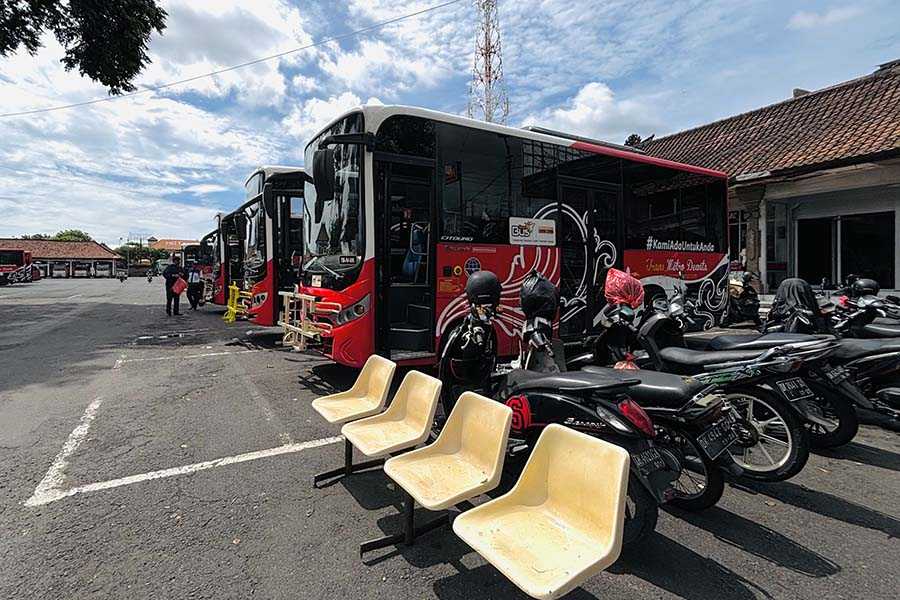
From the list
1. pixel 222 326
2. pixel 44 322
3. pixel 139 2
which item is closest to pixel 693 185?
pixel 222 326

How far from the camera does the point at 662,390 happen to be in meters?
2.86

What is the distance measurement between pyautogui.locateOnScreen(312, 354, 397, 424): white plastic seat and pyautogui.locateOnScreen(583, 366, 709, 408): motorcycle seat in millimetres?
1660

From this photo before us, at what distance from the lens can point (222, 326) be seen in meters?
12.9

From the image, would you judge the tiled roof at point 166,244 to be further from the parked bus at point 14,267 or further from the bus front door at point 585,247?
the bus front door at point 585,247

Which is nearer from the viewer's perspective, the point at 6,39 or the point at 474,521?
the point at 474,521

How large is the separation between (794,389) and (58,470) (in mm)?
5542

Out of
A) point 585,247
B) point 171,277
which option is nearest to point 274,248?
point 585,247

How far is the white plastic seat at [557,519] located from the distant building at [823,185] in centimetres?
1054

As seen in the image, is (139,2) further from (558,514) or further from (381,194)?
(558,514)

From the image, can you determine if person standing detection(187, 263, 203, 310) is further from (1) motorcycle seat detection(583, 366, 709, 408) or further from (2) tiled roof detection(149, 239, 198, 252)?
(2) tiled roof detection(149, 239, 198, 252)

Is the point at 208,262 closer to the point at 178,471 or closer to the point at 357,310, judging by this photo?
the point at 357,310

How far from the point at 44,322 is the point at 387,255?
13.4m

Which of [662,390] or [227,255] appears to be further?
[227,255]

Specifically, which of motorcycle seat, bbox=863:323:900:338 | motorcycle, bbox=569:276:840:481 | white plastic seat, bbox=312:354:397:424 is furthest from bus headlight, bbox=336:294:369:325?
motorcycle seat, bbox=863:323:900:338
